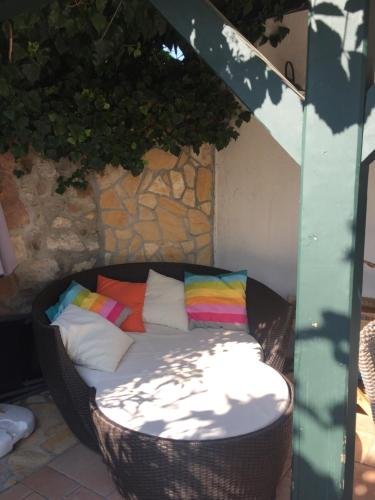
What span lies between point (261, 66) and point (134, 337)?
7.06 feet

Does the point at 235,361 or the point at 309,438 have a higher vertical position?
the point at 309,438

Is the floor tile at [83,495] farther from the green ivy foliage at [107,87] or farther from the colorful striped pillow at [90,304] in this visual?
the green ivy foliage at [107,87]

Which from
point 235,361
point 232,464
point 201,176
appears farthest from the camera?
point 201,176

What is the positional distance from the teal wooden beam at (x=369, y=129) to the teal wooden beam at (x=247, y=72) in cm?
19

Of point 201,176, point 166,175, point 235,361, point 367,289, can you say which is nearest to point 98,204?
point 166,175

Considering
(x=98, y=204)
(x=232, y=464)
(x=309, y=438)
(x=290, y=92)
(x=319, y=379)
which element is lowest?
(x=232, y=464)

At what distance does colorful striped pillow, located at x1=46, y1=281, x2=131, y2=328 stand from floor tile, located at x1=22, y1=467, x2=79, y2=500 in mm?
895

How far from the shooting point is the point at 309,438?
152 cm

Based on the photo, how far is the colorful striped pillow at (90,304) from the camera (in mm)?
3055

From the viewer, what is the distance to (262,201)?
3941mm

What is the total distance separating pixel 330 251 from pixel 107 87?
248cm

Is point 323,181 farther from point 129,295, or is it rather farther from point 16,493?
point 129,295

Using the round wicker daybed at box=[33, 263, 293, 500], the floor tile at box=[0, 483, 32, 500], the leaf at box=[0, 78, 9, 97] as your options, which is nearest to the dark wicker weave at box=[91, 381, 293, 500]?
the round wicker daybed at box=[33, 263, 293, 500]

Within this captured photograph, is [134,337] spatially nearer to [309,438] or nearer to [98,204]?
[98,204]
